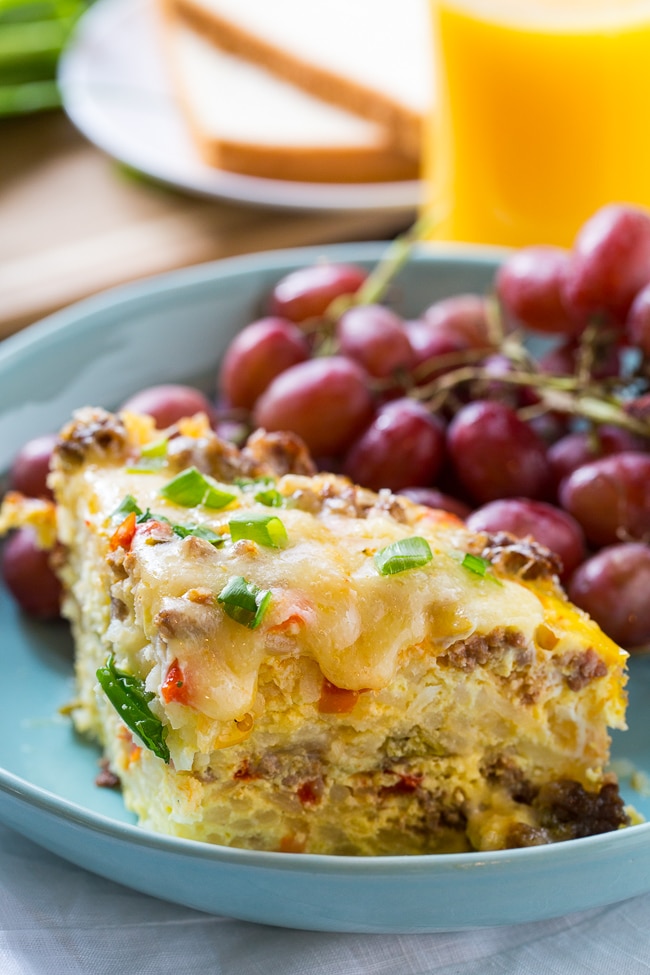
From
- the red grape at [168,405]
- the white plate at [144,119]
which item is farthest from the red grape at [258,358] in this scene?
the white plate at [144,119]

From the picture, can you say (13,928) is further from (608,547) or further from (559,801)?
(608,547)

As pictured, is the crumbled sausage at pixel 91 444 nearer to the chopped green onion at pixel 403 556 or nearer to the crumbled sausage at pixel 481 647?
the chopped green onion at pixel 403 556

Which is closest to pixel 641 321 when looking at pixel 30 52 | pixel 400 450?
pixel 400 450

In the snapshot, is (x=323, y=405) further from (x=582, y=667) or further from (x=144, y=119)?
(x=144, y=119)

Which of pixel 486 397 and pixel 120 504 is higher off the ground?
pixel 120 504

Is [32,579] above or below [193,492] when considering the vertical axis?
below

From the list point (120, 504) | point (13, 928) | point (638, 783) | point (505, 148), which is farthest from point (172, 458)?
point (505, 148)

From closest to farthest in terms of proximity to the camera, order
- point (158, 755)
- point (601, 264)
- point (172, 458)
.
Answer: point (158, 755)
point (172, 458)
point (601, 264)
